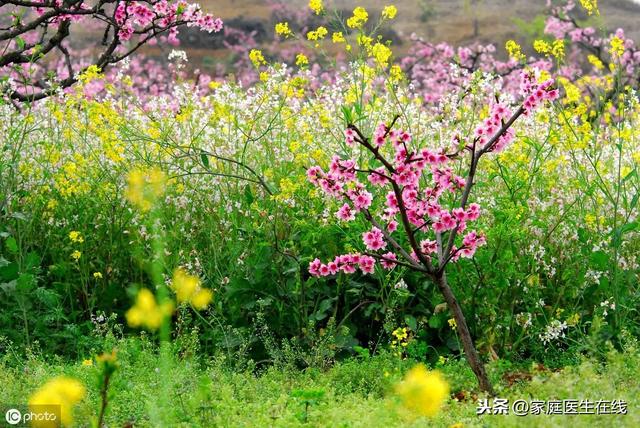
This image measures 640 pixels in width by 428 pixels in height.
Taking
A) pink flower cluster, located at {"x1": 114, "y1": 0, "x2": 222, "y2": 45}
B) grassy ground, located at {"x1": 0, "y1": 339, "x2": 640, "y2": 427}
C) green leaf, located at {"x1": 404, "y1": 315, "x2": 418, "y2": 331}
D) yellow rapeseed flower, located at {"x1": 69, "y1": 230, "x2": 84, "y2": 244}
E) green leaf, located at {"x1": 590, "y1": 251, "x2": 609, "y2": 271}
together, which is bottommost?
grassy ground, located at {"x1": 0, "y1": 339, "x2": 640, "y2": 427}

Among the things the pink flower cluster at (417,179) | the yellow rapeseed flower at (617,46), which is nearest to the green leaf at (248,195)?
the pink flower cluster at (417,179)

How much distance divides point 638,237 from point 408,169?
219 centimetres

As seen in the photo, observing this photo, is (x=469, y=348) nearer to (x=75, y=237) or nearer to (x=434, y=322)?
(x=434, y=322)

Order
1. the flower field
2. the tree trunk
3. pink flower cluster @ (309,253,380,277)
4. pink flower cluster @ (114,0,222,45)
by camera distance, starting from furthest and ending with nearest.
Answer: pink flower cluster @ (114,0,222,45), pink flower cluster @ (309,253,380,277), the tree trunk, the flower field

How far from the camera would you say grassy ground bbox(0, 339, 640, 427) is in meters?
3.16

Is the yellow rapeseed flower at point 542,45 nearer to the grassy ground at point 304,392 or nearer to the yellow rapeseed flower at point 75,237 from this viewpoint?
the grassy ground at point 304,392

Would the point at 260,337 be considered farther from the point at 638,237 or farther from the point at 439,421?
the point at 638,237

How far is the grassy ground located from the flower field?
14mm

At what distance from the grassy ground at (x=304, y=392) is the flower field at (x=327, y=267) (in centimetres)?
1

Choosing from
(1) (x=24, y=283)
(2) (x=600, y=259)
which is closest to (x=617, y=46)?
(2) (x=600, y=259)

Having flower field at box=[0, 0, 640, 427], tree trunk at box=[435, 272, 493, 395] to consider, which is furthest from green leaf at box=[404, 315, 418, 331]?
tree trunk at box=[435, 272, 493, 395]

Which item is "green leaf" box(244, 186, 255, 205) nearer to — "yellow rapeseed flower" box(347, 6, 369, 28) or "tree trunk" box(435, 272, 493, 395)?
"yellow rapeseed flower" box(347, 6, 369, 28)

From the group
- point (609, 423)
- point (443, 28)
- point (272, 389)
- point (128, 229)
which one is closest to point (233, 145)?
point (128, 229)

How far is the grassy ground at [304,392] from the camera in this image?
10.4ft
